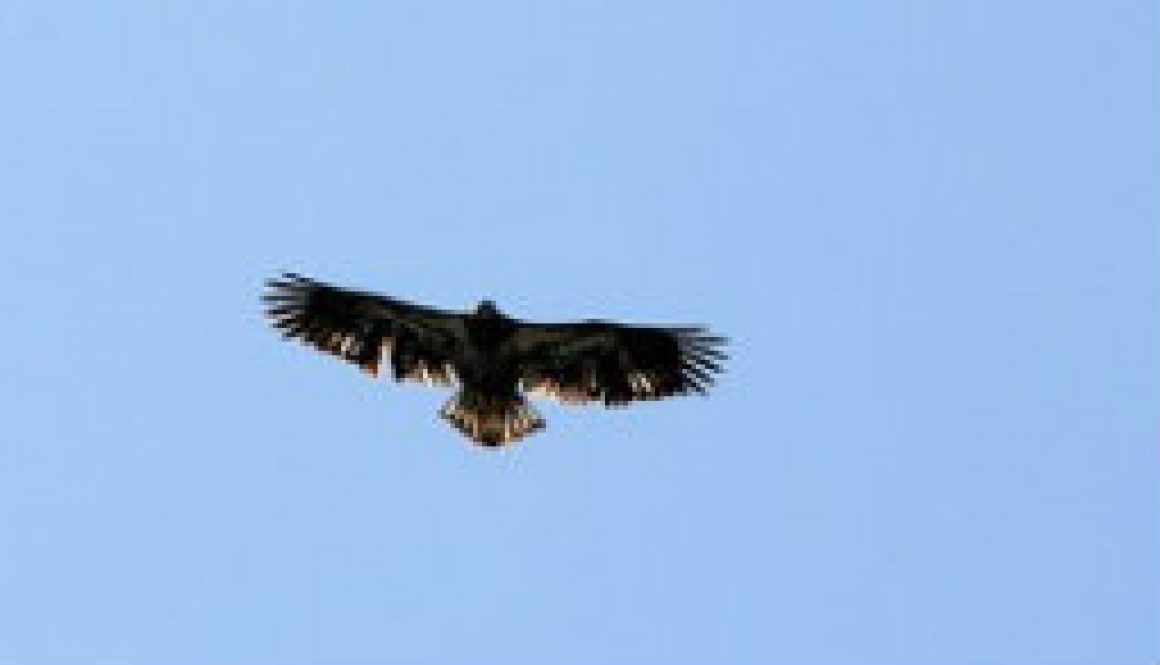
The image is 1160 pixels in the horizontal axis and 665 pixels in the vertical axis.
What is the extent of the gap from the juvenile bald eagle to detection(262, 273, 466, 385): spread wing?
0.01m

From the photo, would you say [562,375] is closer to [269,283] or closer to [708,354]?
[708,354]

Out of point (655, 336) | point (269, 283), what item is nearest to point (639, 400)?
point (655, 336)

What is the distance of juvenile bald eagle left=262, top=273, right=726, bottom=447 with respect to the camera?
27.2 m

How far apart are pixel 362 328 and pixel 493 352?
1.94 metres

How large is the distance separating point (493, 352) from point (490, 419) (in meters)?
0.80

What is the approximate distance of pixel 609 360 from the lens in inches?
1096

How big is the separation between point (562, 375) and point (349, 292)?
283cm

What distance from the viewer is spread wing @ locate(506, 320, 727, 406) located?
89.5 feet

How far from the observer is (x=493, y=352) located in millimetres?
27359

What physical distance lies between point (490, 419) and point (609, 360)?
1662 mm

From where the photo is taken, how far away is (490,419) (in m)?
27.3

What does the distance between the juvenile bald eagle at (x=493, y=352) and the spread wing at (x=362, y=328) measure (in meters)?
0.01

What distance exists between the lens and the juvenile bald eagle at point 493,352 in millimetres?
27250

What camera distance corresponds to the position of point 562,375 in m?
27.8
